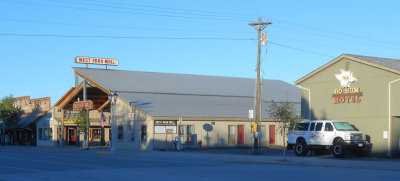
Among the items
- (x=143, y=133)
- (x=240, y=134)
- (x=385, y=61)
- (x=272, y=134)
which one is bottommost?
(x=272, y=134)

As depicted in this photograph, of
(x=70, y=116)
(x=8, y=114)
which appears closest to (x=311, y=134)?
(x=70, y=116)

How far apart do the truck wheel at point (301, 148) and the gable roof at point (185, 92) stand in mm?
13528

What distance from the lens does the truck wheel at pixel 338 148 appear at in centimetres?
3064

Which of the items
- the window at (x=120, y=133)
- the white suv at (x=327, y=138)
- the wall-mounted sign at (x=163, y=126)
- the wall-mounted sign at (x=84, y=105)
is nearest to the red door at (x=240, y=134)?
the wall-mounted sign at (x=163, y=126)

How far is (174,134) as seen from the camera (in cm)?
4503

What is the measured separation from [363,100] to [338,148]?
12.6ft

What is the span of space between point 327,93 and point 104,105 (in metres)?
26.7

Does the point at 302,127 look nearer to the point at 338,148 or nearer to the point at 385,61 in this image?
the point at 338,148

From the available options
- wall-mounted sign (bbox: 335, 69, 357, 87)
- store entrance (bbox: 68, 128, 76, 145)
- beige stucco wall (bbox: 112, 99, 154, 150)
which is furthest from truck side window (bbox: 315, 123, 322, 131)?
store entrance (bbox: 68, 128, 76, 145)

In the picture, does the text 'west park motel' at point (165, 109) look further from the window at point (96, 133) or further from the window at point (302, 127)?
the window at point (302, 127)

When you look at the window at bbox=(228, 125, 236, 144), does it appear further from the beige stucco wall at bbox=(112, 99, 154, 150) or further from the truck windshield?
the truck windshield

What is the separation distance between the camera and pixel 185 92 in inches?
2117

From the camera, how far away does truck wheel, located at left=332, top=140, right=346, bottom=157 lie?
30641 millimetres

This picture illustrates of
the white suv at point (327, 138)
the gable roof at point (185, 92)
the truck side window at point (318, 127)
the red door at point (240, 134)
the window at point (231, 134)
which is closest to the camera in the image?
the white suv at point (327, 138)
